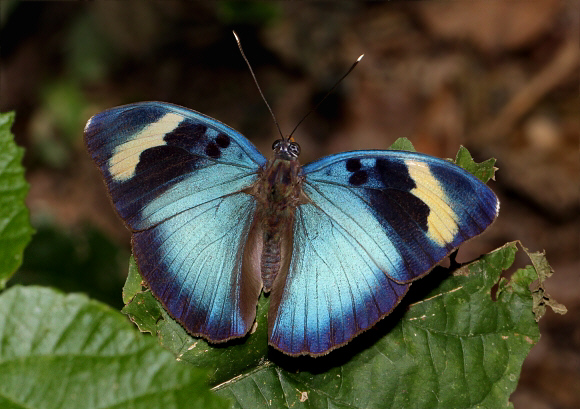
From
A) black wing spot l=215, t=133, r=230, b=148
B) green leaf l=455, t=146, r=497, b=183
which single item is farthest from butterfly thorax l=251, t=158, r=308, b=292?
green leaf l=455, t=146, r=497, b=183

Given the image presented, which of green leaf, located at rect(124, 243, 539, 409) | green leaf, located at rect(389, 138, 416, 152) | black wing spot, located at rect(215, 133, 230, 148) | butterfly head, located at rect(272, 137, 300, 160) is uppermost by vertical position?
black wing spot, located at rect(215, 133, 230, 148)

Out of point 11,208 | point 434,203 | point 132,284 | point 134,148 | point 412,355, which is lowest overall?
point 412,355

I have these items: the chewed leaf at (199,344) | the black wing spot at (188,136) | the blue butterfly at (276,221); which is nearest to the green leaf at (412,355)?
the chewed leaf at (199,344)

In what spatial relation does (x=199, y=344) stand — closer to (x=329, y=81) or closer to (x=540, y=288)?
(x=540, y=288)

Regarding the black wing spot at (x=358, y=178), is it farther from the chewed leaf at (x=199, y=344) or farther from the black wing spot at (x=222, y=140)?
the chewed leaf at (x=199, y=344)

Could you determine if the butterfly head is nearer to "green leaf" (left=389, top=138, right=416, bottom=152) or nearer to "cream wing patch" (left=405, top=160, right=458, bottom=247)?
"green leaf" (left=389, top=138, right=416, bottom=152)

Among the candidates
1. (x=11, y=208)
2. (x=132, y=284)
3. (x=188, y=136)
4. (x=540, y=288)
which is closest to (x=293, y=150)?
(x=188, y=136)

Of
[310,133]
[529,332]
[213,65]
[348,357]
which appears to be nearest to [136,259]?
[348,357]
